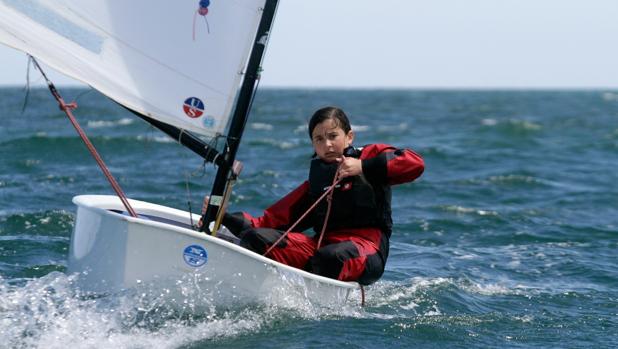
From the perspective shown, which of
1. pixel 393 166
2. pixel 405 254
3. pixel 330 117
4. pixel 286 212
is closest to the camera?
pixel 393 166

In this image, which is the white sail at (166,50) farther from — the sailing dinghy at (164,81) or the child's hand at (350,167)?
the child's hand at (350,167)

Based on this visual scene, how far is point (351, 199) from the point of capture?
519cm

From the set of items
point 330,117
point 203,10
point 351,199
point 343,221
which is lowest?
point 343,221

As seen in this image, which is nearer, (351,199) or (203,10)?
(203,10)

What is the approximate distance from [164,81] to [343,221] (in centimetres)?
134

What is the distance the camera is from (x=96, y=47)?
4520mm

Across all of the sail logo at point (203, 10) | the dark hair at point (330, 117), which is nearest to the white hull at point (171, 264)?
the dark hair at point (330, 117)

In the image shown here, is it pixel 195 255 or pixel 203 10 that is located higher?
pixel 203 10

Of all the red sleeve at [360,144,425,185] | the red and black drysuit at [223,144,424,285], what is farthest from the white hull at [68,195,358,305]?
the red sleeve at [360,144,425,185]

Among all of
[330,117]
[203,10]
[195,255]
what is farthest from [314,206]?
[203,10]

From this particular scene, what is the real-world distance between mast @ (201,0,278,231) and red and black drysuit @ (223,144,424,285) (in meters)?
0.34

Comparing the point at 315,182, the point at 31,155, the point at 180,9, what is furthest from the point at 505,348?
the point at 31,155

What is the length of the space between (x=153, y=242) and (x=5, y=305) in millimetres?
973

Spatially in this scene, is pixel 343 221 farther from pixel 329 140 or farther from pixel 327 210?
pixel 329 140
